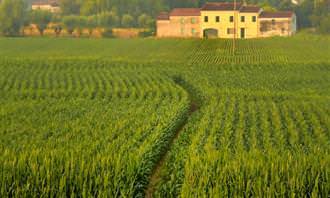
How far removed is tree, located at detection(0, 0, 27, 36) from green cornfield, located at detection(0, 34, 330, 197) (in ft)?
184

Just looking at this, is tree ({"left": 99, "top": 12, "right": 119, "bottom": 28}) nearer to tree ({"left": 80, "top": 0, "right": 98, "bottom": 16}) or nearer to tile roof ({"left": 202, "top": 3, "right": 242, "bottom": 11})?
tree ({"left": 80, "top": 0, "right": 98, "bottom": 16})

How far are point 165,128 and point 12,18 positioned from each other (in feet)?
310

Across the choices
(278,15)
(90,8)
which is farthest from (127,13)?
(278,15)

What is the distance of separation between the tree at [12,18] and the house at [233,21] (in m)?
28.9

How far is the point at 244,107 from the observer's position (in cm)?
3023

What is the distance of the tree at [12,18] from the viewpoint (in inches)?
4382

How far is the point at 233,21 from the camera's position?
100 meters

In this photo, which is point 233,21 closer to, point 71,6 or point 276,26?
point 276,26

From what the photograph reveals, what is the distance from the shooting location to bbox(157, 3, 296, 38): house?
9981 cm

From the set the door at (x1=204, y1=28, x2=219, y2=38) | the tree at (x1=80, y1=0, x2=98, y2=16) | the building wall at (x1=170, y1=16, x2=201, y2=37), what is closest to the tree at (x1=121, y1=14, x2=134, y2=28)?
the tree at (x1=80, y1=0, x2=98, y2=16)

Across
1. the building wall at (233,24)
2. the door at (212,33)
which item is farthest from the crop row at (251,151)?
the door at (212,33)

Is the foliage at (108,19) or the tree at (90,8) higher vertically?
the tree at (90,8)

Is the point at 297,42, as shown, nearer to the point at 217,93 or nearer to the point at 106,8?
the point at 217,93

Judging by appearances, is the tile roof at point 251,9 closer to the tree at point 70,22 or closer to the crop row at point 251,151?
the tree at point 70,22
